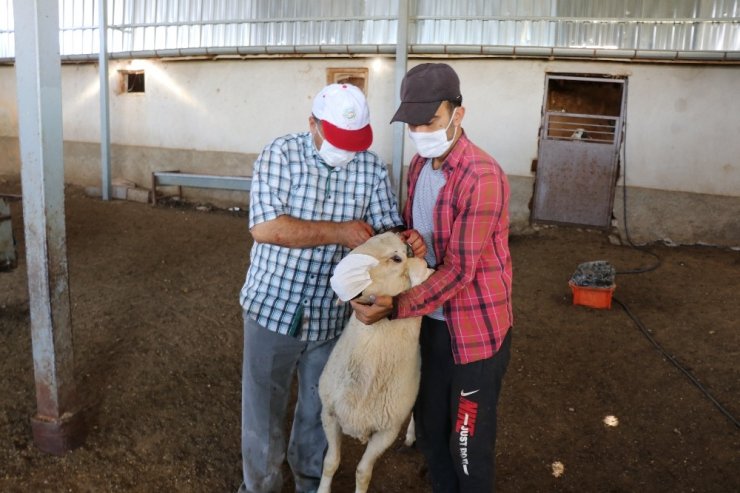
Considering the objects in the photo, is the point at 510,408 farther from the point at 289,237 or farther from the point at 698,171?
the point at 698,171

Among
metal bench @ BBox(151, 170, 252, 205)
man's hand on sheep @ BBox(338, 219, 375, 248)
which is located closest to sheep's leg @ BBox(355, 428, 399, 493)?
man's hand on sheep @ BBox(338, 219, 375, 248)

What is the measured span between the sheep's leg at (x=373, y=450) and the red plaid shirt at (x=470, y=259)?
61cm

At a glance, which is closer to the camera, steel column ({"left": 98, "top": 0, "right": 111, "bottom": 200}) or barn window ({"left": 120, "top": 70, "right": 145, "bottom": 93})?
steel column ({"left": 98, "top": 0, "right": 111, "bottom": 200})

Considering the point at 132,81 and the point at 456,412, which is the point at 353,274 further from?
the point at 132,81

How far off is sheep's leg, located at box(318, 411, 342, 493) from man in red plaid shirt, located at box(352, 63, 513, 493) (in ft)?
1.45

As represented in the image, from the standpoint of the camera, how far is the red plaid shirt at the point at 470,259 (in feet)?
7.26

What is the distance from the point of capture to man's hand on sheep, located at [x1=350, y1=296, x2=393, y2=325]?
2.35 metres

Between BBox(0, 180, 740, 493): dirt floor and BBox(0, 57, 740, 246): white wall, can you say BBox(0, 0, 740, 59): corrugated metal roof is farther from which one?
BBox(0, 180, 740, 493): dirt floor

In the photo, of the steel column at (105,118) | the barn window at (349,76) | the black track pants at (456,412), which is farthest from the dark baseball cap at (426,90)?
the steel column at (105,118)

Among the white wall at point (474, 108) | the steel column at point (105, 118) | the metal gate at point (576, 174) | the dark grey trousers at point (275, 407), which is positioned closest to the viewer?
the dark grey trousers at point (275, 407)

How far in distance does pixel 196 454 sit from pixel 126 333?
203 centimetres

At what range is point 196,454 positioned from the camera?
366 cm

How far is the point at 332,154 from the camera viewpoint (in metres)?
2.56

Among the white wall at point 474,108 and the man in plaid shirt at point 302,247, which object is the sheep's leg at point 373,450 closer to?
the man in plaid shirt at point 302,247
